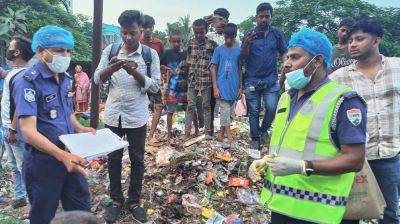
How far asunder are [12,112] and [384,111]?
134 inches

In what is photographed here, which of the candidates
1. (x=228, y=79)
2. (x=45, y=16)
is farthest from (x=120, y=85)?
(x=45, y=16)

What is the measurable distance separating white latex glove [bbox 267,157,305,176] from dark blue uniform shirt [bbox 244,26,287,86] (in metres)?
3.57

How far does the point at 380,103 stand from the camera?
297 centimetres

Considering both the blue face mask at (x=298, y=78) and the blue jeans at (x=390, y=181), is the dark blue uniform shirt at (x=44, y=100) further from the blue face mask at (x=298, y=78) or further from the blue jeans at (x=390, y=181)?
the blue jeans at (x=390, y=181)

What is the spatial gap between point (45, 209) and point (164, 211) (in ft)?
5.65

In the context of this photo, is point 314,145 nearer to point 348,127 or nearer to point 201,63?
point 348,127

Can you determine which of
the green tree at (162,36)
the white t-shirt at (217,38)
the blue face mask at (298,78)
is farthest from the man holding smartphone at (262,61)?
the green tree at (162,36)

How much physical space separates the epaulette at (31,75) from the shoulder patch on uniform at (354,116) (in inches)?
82.6

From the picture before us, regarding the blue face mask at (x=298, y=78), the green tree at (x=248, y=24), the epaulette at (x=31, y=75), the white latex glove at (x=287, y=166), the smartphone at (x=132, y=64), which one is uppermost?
the green tree at (x=248, y=24)

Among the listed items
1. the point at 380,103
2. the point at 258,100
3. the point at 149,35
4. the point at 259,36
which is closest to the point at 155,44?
the point at 149,35

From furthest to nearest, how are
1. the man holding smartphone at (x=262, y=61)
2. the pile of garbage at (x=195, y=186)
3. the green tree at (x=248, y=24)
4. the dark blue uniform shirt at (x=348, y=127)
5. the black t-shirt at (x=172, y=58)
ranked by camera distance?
the green tree at (x=248, y=24), the black t-shirt at (x=172, y=58), the man holding smartphone at (x=262, y=61), the pile of garbage at (x=195, y=186), the dark blue uniform shirt at (x=348, y=127)

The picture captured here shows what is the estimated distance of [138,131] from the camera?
3816 mm

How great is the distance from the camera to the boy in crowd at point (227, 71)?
18.2 feet

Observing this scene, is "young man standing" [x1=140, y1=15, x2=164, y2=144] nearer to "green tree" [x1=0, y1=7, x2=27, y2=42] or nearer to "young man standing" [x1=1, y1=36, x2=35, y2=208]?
"young man standing" [x1=1, y1=36, x2=35, y2=208]
